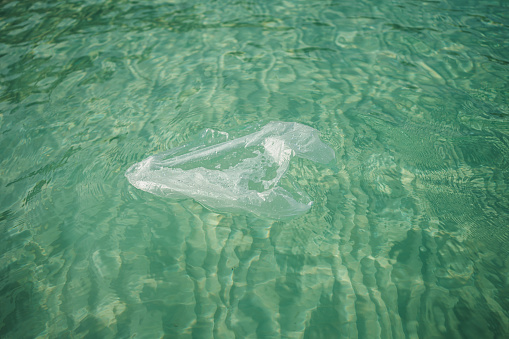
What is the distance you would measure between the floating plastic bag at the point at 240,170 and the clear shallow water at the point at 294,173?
109mm

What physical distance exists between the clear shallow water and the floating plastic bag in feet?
0.36

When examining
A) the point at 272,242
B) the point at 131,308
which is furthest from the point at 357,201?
the point at 131,308

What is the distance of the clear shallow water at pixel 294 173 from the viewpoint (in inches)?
84.5

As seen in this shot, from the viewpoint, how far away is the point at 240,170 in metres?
2.79

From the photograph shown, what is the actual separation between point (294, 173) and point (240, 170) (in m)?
0.42

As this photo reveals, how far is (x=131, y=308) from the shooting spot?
219cm

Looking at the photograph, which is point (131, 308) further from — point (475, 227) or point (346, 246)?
point (475, 227)

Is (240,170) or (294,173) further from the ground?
(240,170)

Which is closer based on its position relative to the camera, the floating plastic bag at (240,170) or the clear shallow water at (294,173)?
the clear shallow water at (294,173)

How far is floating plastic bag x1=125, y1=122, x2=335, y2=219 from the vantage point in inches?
103

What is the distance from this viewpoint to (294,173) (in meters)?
2.91

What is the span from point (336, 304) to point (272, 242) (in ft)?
1.84

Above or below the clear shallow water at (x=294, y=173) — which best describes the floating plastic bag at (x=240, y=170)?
above

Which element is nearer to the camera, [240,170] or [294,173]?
[240,170]
